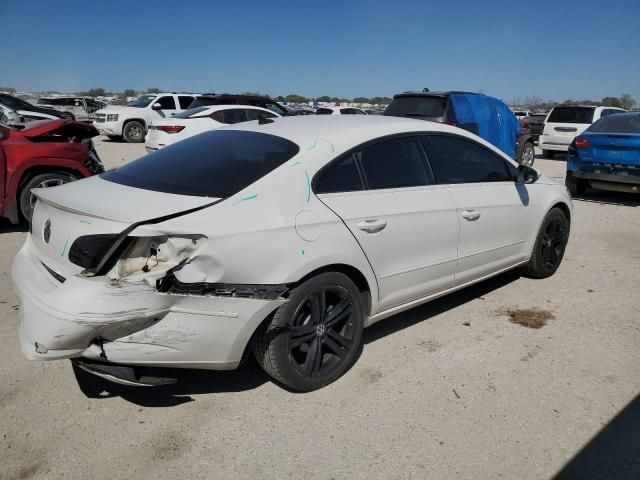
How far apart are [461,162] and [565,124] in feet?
44.4

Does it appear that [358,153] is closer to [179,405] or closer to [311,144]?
[311,144]

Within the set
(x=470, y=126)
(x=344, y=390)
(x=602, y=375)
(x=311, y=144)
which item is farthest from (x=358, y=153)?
(x=470, y=126)

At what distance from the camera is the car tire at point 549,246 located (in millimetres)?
4844

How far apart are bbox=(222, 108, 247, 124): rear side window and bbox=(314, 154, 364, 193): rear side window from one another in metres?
9.67

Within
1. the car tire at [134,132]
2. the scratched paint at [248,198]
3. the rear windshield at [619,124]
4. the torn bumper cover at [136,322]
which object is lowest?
the car tire at [134,132]

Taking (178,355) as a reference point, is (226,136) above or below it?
above

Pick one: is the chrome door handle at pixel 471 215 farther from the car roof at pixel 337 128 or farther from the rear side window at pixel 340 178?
the rear side window at pixel 340 178

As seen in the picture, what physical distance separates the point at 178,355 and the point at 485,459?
1.58m

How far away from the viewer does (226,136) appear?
11.7 feet

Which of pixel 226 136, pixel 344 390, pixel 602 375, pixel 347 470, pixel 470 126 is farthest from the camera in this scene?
pixel 470 126

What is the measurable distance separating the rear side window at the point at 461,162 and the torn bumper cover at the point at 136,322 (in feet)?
5.72

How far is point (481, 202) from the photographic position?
4020 millimetres

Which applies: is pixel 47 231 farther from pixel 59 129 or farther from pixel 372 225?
pixel 59 129

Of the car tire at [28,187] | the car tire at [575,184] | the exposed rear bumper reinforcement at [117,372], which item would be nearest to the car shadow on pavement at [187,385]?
the exposed rear bumper reinforcement at [117,372]
